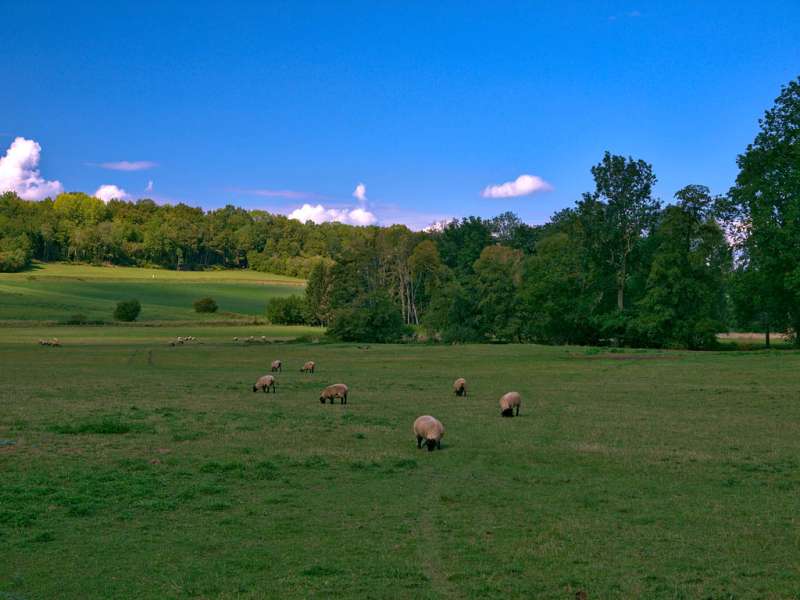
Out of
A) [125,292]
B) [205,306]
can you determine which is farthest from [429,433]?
[125,292]

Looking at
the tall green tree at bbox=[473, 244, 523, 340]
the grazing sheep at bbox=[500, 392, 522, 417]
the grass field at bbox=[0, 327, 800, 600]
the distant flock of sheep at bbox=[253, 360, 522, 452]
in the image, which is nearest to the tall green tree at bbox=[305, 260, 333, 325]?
the tall green tree at bbox=[473, 244, 523, 340]

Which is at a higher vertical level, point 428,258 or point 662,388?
point 428,258

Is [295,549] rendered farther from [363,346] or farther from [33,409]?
[363,346]

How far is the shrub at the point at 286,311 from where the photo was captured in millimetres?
126375

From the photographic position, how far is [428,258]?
130250 millimetres

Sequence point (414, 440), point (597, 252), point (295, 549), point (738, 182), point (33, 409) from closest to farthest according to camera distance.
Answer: point (295, 549), point (414, 440), point (33, 409), point (738, 182), point (597, 252)

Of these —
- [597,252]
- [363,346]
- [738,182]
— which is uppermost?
[738,182]

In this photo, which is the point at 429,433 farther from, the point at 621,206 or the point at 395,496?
the point at 621,206

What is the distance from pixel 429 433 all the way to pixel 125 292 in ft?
482

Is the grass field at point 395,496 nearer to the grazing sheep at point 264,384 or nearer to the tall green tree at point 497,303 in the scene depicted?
the grazing sheep at point 264,384

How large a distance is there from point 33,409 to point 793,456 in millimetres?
25214

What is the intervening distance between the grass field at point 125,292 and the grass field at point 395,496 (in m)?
90.7

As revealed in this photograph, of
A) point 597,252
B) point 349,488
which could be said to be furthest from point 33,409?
point 597,252

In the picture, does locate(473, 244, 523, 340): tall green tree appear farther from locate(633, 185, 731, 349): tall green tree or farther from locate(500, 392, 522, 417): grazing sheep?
locate(500, 392, 522, 417): grazing sheep
